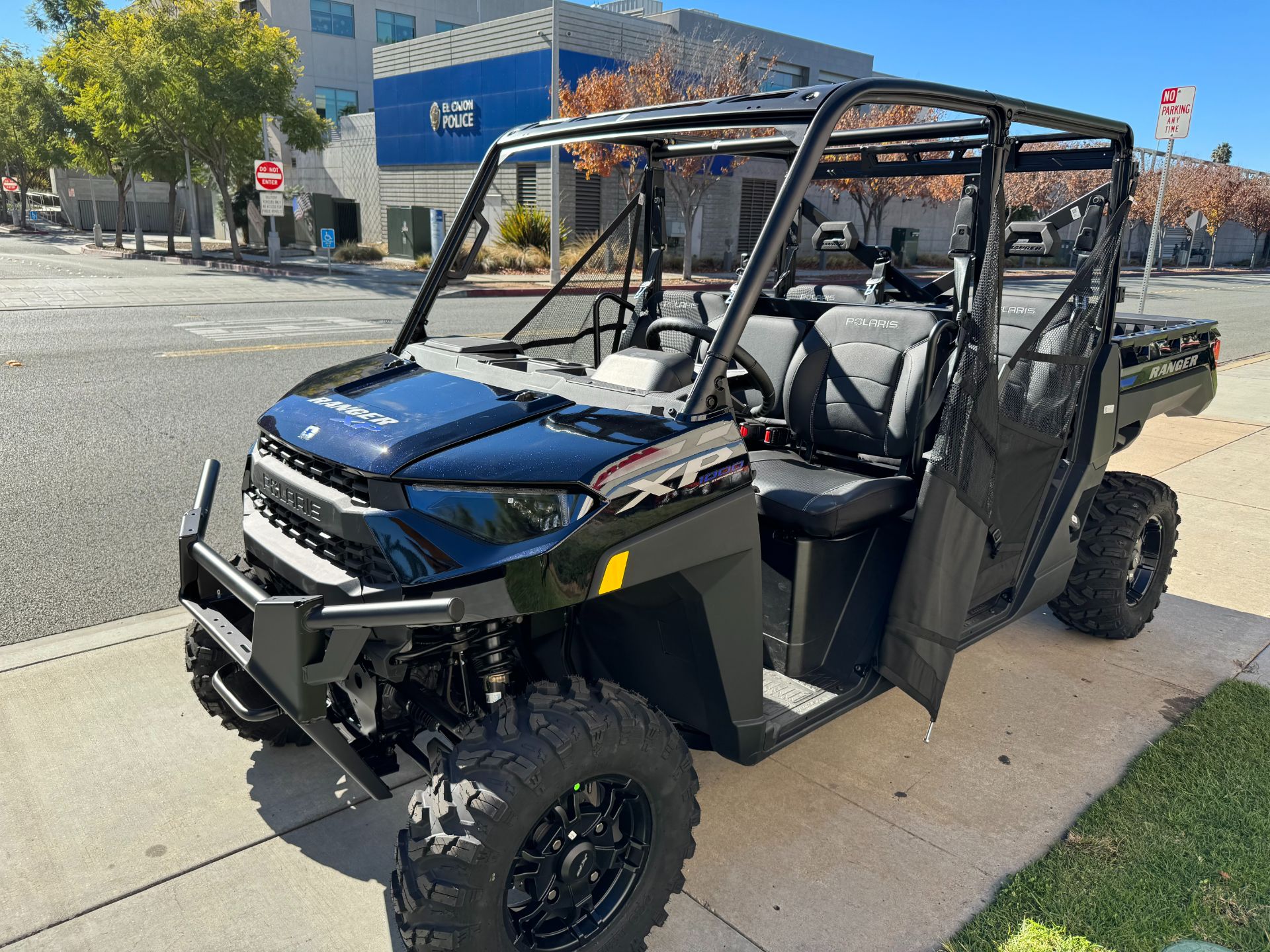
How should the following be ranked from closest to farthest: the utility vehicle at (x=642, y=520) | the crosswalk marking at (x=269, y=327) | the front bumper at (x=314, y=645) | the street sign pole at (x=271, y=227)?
1. the front bumper at (x=314, y=645)
2. the utility vehicle at (x=642, y=520)
3. the crosswalk marking at (x=269, y=327)
4. the street sign pole at (x=271, y=227)

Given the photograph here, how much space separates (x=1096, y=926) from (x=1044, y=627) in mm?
2102

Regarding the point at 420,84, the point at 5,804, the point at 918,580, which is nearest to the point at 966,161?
the point at 918,580

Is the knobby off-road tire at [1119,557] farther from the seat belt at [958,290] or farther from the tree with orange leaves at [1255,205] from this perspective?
the tree with orange leaves at [1255,205]

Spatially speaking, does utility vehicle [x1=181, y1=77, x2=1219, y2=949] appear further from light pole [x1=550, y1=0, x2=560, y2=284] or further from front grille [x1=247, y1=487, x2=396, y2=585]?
light pole [x1=550, y1=0, x2=560, y2=284]

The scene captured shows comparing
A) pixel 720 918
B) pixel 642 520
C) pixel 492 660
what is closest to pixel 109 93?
pixel 492 660

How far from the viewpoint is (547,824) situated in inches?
85.4

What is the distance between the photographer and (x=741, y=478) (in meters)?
2.36

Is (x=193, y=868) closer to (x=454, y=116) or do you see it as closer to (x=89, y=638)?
(x=89, y=638)

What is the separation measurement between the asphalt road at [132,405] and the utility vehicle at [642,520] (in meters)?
→ 1.07

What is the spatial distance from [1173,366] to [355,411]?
3.68m

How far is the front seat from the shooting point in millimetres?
2924

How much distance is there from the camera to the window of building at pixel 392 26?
4409cm

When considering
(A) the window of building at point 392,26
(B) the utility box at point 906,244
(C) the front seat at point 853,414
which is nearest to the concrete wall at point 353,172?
(A) the window of building at point 392,26

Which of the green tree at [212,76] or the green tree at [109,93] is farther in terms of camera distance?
the green tree at [109,93]
